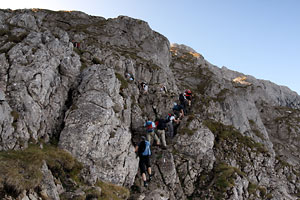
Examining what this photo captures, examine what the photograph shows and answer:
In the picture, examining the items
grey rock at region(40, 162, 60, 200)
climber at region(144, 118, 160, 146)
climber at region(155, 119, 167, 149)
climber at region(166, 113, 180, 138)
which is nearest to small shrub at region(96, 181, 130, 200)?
grey rock at region(40, 162, 60, 200)

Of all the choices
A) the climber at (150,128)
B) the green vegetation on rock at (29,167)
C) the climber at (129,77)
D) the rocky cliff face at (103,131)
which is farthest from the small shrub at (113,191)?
the climber at (129,77)

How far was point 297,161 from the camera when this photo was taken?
57438 millimetres

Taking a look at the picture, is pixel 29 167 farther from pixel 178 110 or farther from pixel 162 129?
pixel 178 110

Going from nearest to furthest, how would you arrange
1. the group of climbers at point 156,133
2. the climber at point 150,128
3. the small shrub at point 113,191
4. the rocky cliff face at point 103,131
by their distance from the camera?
the small shrub at point 113,191 < the rocky cliff face at point 103,131 < the group of climbers at point 156,133 < the climber at point 150,128

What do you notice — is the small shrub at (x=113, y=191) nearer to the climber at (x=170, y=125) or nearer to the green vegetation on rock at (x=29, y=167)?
the green vegetation on rock at (x=29, y=167)

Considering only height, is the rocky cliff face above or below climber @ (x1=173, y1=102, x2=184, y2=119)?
below

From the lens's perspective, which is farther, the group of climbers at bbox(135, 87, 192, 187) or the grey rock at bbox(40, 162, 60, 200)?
the group of climbers at bbox(135, 87, 192, 187)

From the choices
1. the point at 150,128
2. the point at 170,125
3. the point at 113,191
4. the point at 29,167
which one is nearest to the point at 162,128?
the point at 150,128

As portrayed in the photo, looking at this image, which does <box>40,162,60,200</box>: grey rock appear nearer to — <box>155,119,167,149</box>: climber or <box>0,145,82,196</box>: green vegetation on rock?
<box>0,145,82,196</box>: green vegetation on rock

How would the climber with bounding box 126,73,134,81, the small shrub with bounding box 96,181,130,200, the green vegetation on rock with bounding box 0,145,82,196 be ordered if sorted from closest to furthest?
the green vegetation on rock with bounding box 0,145,82,196, the small shrub with bounding box 96,181,130,200, the climber with bounding box 126,73,134,81

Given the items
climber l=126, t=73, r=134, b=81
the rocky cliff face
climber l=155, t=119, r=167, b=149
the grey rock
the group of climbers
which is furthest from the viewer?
Result: climber l=126, t=73, r=134, b=81

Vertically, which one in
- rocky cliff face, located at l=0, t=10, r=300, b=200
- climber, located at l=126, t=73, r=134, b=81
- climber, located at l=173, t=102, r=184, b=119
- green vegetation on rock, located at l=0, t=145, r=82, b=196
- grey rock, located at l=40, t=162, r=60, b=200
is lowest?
grey rock, located at l=40, t=162, r=60, b=200

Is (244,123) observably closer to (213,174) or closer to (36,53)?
(213,174)

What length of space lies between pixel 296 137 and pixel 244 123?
25887 mm
